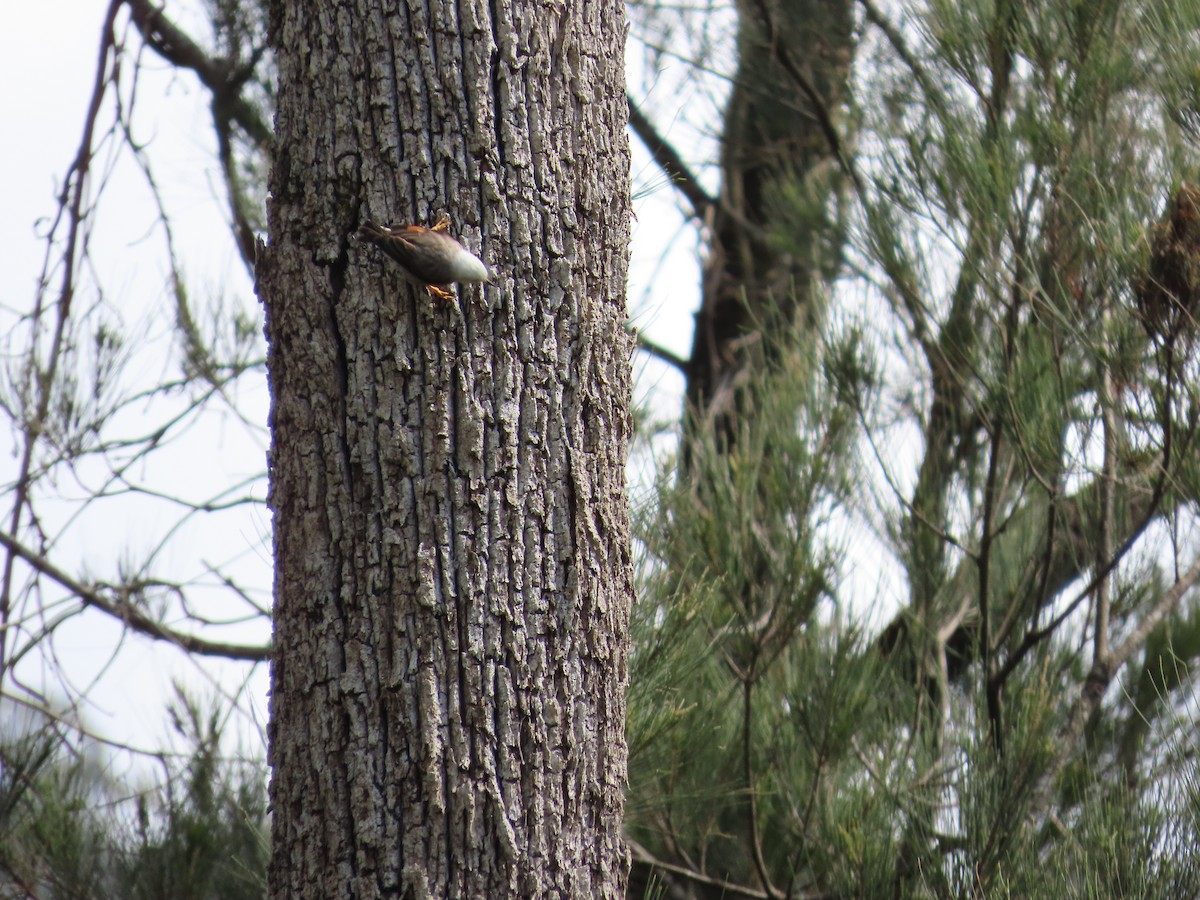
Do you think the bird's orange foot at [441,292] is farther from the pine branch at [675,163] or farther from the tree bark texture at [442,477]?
the pine branch at [675,163]

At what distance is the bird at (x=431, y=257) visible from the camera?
3.06ft

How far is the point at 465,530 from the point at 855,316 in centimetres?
116

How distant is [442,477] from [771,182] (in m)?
2.17

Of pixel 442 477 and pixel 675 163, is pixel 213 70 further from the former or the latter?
pixel 442 477

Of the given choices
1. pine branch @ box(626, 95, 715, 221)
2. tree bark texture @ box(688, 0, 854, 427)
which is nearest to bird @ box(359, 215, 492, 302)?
tree bark texture @ box(688, 0, 854, 427)

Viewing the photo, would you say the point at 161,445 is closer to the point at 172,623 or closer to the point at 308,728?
the point at 172,623

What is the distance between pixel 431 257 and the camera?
93 centimetres

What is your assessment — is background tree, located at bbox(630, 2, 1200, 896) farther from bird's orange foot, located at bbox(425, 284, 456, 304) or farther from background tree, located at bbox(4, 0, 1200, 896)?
bird's orange foot, located at bbox(425, 284, 456, 304)

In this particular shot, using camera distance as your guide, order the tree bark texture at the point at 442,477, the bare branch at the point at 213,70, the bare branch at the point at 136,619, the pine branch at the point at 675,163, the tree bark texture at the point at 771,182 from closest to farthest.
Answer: the tree bark texture at the point at 442,477 < the bare branch at the point at 136,619 < the bare branch at the point at 213,70 < the tree bark texture at the point at 771,182 < the pine branch at the point at 675,163

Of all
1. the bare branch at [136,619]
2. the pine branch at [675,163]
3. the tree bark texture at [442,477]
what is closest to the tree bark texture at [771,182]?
the pine branch at [675,163]

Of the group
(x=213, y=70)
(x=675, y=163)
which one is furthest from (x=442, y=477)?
(x=675, y=163)

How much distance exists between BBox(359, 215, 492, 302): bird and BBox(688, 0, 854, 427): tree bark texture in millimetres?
1294

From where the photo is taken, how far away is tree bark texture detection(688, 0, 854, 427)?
2.70m

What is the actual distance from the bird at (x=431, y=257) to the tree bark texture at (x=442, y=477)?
0.02 metres
